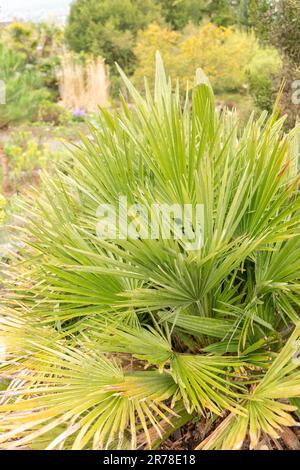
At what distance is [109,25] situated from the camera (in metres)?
12.8

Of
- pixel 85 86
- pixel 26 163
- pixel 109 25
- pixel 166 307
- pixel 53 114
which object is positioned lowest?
pixel 166 307

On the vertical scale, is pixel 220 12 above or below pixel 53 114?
above

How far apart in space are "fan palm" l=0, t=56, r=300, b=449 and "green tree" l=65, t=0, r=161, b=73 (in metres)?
11.6

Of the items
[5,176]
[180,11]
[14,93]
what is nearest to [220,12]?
[180,11]

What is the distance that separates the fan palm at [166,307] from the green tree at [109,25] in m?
11.6

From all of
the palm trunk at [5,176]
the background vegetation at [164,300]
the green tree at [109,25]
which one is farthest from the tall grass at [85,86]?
the background vegetation at [164,300]

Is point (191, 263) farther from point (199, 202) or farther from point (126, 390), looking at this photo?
point (126, 390)

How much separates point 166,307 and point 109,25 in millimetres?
12800

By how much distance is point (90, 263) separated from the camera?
52.4 inches

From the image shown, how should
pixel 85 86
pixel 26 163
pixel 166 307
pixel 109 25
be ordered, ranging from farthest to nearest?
pixel 109 25
pixel 85 86
pixel 26 163
pixel 166 307

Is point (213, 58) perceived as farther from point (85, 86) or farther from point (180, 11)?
point (180, 11)

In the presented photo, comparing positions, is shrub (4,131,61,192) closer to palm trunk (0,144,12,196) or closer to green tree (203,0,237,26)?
palm trunk (0,144,12,196)

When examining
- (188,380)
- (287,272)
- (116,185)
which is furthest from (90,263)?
(287,272)

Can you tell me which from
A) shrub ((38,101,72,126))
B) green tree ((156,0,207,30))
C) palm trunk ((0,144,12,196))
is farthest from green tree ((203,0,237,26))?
palm trunk ((0,144,12,196))
